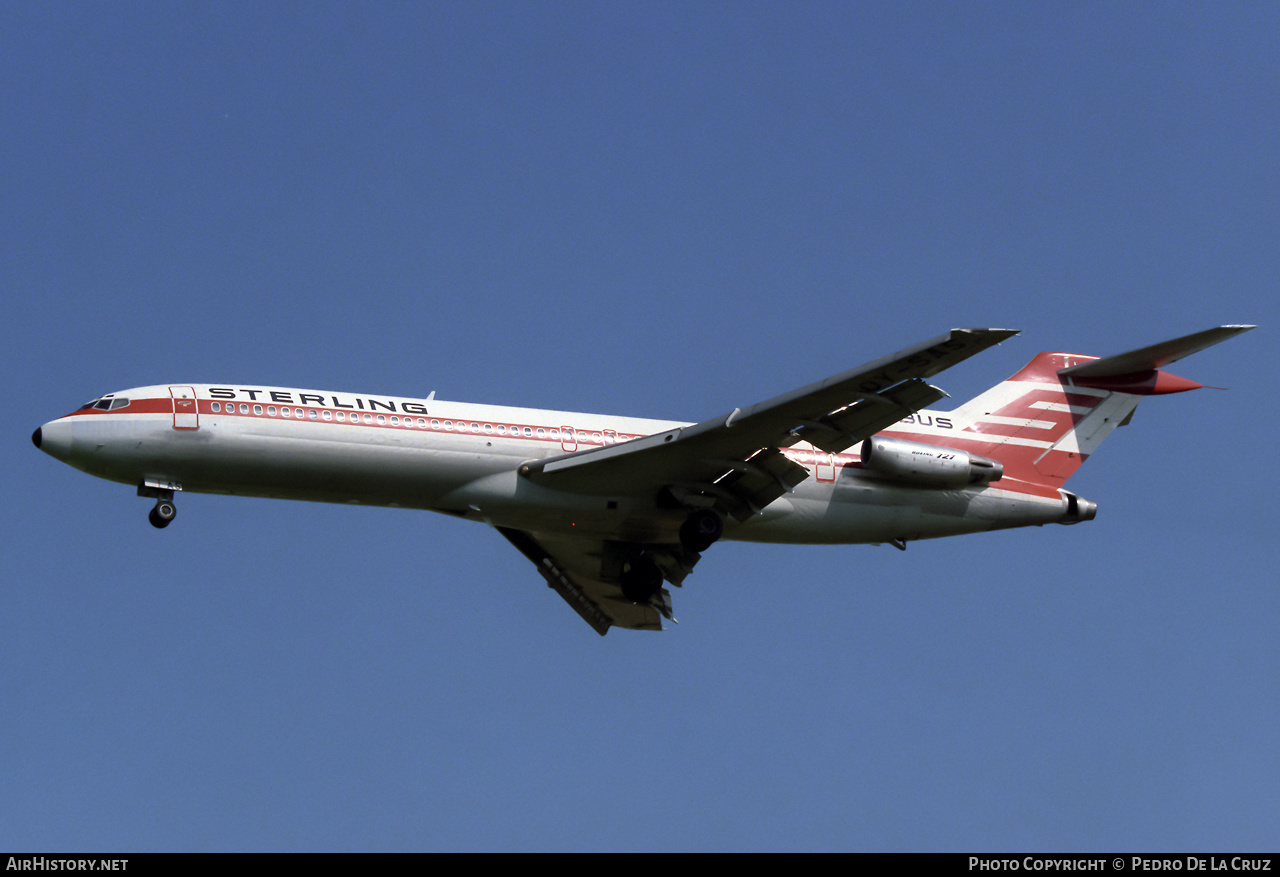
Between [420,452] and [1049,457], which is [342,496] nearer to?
[420,452]

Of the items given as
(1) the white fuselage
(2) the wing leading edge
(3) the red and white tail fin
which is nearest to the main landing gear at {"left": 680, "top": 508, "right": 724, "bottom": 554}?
(2) the wing leading edge

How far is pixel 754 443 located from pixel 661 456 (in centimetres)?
181

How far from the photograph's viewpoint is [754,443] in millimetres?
26656

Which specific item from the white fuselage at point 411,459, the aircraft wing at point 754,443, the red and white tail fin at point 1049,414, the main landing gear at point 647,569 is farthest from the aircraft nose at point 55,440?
the red and white tail fin at point 1049,414

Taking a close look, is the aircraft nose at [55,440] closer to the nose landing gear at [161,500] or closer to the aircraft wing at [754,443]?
the nose landing gear at [161,500]

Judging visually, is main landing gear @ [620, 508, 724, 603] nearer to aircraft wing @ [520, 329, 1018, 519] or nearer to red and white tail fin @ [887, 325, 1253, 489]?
aircraft wing @ [520, 329, 1018, 519]

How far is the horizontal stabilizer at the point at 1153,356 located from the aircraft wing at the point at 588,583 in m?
10.1

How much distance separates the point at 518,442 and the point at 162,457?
6.61 m

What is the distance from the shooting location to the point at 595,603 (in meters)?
32.3

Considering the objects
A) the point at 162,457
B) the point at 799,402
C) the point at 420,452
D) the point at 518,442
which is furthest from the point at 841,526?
the point at 162,457

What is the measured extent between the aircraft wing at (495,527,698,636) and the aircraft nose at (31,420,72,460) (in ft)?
31.8

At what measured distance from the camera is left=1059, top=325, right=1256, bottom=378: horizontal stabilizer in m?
25.2

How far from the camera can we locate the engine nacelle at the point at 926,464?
27.8m
